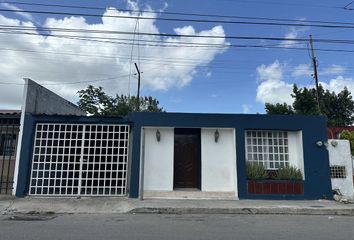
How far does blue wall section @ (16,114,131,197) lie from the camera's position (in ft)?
39.3

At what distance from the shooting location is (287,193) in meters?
12.5

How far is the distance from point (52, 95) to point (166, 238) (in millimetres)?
10727

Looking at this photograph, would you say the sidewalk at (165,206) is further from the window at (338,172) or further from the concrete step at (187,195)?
the window at (338,172)

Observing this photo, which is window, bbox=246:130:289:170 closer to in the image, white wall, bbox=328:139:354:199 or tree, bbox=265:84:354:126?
white wall, bbox=328:139:354:199

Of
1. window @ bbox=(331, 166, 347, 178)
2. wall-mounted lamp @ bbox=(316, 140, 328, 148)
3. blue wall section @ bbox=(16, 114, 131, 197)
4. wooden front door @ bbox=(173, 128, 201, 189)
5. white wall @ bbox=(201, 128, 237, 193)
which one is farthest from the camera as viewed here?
wooden front door @ bbox=(173, 128, 201, 189)

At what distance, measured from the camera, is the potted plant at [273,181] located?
41.0 ft

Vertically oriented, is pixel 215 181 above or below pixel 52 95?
below

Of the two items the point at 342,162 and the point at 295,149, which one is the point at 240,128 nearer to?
the point at 295,149

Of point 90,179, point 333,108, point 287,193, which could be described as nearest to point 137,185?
point 90,179

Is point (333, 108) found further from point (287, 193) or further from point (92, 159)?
point (92, 159)

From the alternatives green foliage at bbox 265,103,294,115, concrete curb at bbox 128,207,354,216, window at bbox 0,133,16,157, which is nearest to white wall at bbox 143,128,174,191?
concrete curb at bbox 128,207,354,216

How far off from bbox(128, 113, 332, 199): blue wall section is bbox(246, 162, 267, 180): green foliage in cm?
24

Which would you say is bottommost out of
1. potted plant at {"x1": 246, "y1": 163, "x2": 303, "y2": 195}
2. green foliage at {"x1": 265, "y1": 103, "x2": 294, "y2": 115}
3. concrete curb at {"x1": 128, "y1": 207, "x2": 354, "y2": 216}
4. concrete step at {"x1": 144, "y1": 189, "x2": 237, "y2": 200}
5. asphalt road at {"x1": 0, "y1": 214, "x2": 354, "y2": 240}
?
asphalt road at {"x1": 0, "y1": 214, "x2": 354, "y2": 240}

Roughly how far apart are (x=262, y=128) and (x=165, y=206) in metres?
5.11
